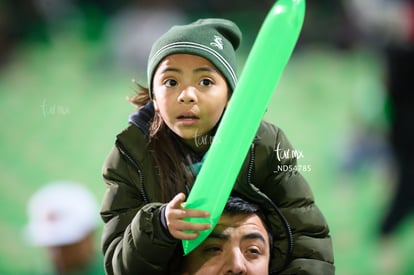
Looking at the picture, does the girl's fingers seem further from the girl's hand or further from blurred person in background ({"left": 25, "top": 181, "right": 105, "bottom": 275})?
blurred person in background ({"left": 25, "top": 181, "right": 105, "bottom": 275})

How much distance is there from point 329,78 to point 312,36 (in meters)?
0.08

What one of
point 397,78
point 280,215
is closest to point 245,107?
point 280,215

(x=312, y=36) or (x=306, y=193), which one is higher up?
(x=312, y=36)

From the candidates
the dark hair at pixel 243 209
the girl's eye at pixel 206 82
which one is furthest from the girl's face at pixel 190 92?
the dark hair at pixel 243 209

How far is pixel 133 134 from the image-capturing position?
4.00 feet

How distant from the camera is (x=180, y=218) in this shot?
106 cm

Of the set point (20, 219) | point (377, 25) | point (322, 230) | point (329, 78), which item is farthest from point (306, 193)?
point (20, 219)

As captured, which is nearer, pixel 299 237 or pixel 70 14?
pixel 299 237

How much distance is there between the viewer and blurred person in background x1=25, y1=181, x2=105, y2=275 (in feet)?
4.20

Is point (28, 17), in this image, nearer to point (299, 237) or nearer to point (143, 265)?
point (143, 265)

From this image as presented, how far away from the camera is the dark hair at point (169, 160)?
1.20 metres

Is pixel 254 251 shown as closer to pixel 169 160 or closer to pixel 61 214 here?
pixel 169 160

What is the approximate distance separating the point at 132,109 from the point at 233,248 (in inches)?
12.6

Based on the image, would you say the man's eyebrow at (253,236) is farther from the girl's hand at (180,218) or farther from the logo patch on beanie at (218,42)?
the logo patch on beanie at (218,42)
